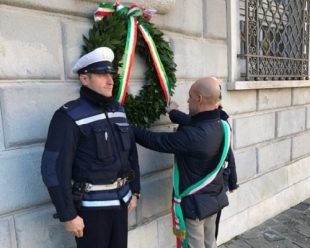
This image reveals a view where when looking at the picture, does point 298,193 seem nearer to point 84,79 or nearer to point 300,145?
point 300,145

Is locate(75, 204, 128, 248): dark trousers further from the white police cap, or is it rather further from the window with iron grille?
the window with iron grille

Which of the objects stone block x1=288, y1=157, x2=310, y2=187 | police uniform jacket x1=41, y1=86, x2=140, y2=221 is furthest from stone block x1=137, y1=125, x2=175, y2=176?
stone block x1=288, y1=157, x2=310, y2=187

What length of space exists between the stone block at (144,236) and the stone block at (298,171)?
9.07ft

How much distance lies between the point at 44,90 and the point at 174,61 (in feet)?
4.65

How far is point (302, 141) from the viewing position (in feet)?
17.5

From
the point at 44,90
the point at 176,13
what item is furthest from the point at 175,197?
the point at 176,13

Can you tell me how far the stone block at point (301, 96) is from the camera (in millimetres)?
5082

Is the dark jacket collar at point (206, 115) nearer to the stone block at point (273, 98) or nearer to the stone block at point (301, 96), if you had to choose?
the stone block at point (273, 98)

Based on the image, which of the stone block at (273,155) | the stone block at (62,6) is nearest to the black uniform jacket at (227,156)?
the stone block at (62,6)

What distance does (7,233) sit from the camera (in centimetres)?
220

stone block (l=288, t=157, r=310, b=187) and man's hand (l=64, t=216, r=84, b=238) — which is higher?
man's hand (l=64, t=216, r=84, b=238)

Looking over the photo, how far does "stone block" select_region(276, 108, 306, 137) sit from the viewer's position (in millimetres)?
4801

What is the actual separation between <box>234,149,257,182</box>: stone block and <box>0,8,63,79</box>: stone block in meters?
2.58

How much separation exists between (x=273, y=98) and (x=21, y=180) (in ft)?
11.7
